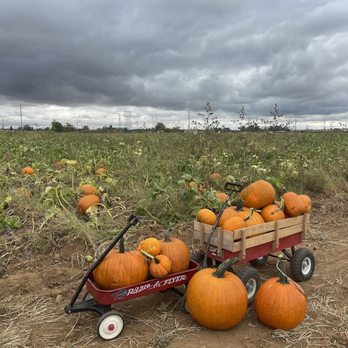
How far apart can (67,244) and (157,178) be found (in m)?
2.48

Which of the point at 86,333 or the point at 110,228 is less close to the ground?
the point at 110,228

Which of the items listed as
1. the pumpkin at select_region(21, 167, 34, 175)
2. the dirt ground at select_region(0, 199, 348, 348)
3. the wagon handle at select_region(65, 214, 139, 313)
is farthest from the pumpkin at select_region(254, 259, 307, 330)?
the pumpkin at select_region(21, 167, 34, 175)

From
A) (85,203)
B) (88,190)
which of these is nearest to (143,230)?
(85,203)

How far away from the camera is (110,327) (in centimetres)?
299

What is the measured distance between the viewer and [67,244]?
4645 millimetres

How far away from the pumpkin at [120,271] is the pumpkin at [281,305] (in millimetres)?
1039

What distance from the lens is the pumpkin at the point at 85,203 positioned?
550cm

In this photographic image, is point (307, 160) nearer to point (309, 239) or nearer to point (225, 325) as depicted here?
point (309, 239)

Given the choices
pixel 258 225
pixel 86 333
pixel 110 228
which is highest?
pixel 258 225

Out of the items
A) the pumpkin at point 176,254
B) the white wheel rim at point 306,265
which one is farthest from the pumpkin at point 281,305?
the white wheel rim at point 306,265

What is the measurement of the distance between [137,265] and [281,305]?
1.23m

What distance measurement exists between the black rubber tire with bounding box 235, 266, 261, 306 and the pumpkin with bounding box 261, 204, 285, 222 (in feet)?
1.93

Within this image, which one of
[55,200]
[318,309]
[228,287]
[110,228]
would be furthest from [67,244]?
[318,309]

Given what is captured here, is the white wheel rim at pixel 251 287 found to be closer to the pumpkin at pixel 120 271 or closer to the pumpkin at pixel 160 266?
the pumpkin at pixel 160 266
